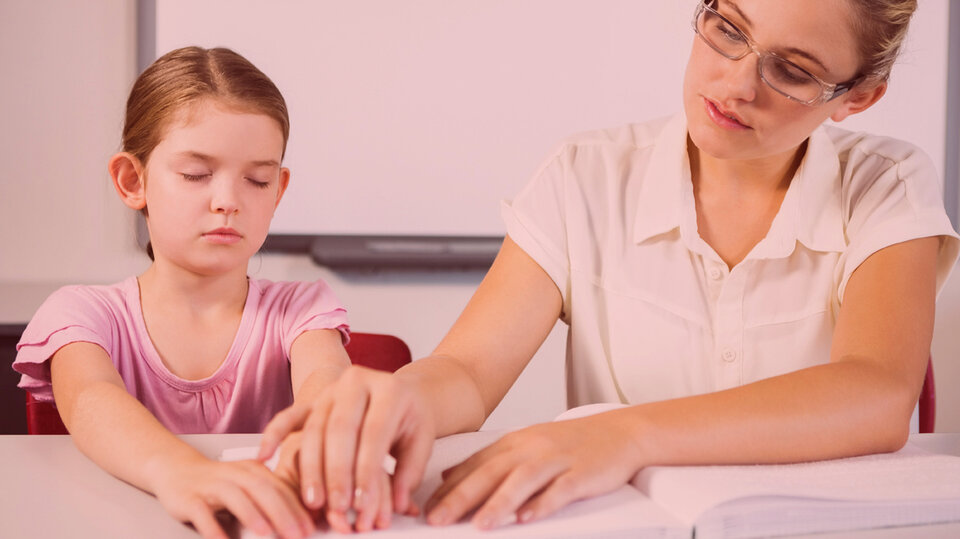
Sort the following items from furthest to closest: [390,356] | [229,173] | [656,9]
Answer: [656,9] < [390,356] < [229,173]

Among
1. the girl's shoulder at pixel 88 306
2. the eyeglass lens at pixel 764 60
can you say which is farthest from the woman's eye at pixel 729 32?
the girl's shoulder at pixel 88 306

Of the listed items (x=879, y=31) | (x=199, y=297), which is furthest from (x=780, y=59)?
(x=199, y=297)

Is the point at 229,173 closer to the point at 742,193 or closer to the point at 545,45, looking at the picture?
the point at 742,193

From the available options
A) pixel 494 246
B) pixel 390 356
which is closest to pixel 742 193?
pixel 390 356

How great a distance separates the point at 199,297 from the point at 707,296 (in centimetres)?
63

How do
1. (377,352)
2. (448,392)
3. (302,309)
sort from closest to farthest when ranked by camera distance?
1. (448,392)
2. (302,309)
3. (377,352)

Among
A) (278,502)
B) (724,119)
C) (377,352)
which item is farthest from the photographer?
(377,352)

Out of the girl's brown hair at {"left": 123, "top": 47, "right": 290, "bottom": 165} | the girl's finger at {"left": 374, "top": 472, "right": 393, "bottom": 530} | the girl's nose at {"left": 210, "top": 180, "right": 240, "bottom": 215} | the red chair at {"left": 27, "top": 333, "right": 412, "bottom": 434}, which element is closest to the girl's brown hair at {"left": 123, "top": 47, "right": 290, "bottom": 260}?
the girl's brown hair at {"left": 123, "top": 47, "right": 290, "bottom": 165}

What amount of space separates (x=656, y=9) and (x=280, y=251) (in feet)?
3.83

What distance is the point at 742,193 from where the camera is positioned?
3.53 ft

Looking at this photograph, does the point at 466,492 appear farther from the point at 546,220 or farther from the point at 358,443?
the point at 546,220

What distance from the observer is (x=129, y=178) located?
1.09 meters

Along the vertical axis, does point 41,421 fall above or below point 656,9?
below

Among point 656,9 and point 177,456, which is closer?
point 177,456
